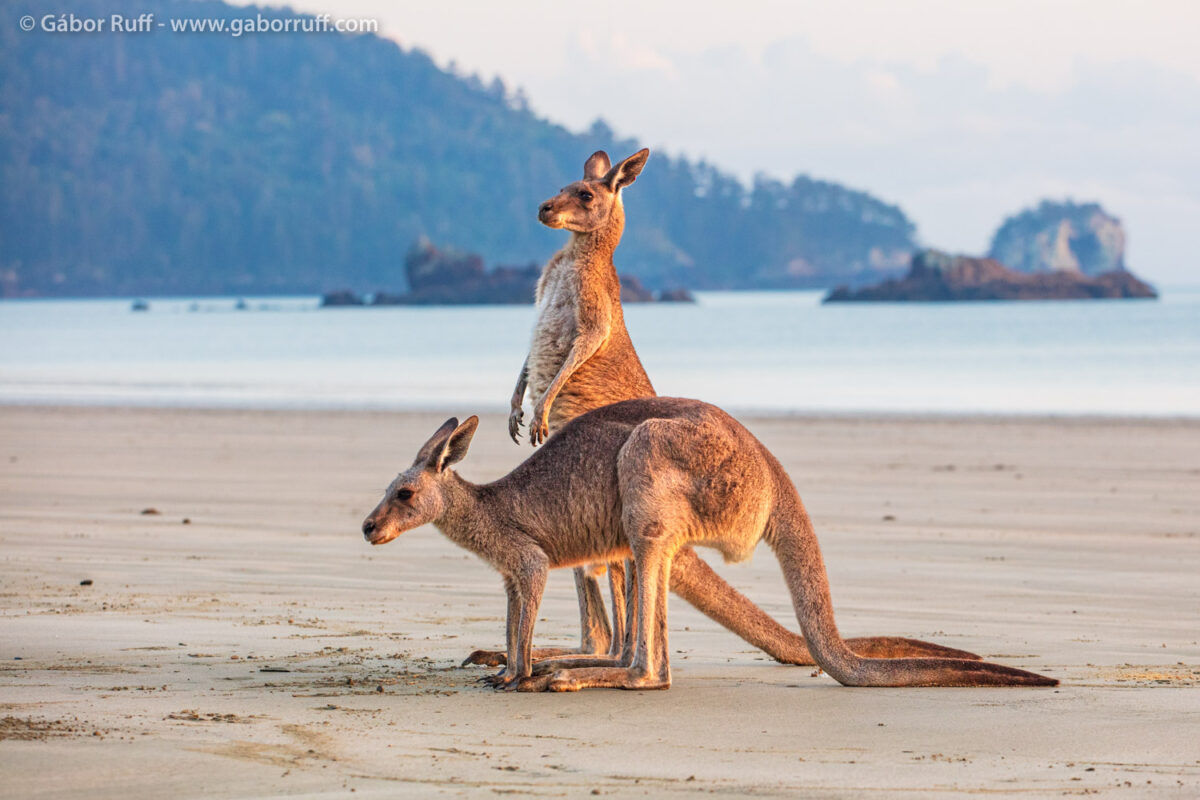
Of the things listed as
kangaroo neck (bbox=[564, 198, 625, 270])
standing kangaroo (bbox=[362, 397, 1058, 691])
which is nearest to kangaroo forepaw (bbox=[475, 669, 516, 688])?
standing kangaroo (bbox=[362, 397, 1058, 691])

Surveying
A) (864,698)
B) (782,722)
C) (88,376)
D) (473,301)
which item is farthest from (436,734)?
(473,301)

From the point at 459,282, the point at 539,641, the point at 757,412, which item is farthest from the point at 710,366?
the point at 459,282

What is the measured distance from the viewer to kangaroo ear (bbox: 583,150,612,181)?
17.4ft

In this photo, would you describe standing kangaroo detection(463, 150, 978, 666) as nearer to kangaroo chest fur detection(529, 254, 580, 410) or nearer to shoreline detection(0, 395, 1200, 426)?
kangaroo chest fur detection(529, 254, 580, 410)

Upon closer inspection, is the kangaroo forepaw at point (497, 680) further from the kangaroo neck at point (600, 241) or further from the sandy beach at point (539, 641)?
the kangaroo neck at point (600, 241)

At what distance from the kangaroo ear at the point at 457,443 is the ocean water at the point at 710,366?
14.4m

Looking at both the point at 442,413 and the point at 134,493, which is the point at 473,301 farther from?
the point at 134,493

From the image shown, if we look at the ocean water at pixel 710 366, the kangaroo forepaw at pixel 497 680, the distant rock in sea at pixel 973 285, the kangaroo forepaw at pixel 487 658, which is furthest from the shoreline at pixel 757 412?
the distant rock in sea at pixel 973 285

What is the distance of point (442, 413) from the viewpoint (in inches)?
749

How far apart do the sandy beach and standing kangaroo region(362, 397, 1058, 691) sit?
108mm

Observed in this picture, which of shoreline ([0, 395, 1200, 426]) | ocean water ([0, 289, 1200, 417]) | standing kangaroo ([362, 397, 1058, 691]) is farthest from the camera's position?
ocean water ([0, 289, 1200, 417])

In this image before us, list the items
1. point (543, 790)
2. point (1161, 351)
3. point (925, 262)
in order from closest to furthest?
point (543, 790) < point (1161, 351) < point (925, 262)

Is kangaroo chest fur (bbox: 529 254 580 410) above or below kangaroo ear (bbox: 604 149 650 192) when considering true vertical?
below

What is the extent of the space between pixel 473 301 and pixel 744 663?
338 ft
